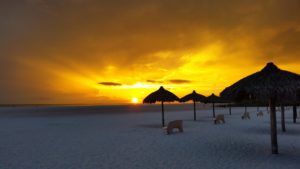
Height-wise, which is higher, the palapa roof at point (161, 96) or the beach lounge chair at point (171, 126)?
the palapa roof at point (161, 96)

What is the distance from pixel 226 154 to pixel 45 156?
5860mm

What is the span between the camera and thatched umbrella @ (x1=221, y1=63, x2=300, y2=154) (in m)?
7.89

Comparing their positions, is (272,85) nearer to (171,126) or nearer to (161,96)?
(171,126)

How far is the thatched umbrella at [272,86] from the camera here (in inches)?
311

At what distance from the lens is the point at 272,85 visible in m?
7.99

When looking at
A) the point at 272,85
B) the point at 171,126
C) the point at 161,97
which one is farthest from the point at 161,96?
the point at 272,85

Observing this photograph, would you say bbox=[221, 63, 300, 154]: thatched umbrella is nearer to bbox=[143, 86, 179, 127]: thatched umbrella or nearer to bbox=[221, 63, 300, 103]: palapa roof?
bbox=[221, 63, 300, 103]: palapa roof

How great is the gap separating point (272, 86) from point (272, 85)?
4cm

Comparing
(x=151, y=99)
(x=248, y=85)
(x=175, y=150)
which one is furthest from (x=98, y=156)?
(x=151, y=99)

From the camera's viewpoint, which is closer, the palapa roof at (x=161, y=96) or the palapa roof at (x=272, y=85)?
the palapa roof at (x=272, y=85)

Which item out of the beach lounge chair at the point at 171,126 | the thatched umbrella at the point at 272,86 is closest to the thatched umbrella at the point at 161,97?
the beach lounge chair at the point at 171,126

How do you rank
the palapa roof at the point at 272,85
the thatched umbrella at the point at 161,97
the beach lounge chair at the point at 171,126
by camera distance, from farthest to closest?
the thatched umbrella at the point at 161,97 → the beach lounge chair at the point at 171,126 → the palapa roof at the point at 272,85

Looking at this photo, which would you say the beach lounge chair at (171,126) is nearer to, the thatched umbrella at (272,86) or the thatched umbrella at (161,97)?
the thatched umbrella at (161,97)

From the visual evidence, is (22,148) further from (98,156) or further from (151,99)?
(151,99)
